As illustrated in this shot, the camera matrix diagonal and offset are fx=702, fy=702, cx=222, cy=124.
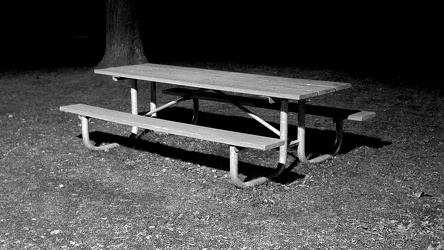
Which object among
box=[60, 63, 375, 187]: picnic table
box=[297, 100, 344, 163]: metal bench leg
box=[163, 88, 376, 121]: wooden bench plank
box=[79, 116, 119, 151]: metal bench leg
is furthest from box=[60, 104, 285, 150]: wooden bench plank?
box=[163, 88, 376, 121]: wooden bench plank

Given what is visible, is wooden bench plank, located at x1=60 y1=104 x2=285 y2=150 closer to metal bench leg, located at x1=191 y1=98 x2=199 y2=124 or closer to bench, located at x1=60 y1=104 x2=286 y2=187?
bench, located at x1=60 y1=104 x2=286 y2=187

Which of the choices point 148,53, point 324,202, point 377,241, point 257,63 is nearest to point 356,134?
point 324,202

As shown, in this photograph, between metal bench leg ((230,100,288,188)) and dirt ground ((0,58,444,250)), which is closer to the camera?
dirt ground ((0,58,444,250))

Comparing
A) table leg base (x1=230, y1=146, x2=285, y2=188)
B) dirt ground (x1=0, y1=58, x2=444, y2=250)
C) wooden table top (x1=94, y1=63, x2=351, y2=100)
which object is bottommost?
dirt ground (x1=0, y1=58, x2=444, y2=250)

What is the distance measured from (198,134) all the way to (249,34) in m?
11.3

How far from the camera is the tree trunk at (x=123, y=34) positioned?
34.5 feet

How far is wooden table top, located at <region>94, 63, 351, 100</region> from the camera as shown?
576 centimetres

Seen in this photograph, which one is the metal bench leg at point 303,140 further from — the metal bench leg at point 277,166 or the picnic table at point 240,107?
the metal bench leg at point 277,166

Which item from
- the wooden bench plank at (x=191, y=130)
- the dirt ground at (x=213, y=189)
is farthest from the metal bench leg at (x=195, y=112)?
the wooden bench plank at (x=191, y=130)

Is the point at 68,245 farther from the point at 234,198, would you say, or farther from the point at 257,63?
the point at 257,63

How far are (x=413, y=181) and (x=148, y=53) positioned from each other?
28.7 ft

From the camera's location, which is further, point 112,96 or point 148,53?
→ point 148,53

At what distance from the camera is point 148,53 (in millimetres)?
13844

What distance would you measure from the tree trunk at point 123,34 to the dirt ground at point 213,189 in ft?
6.77
